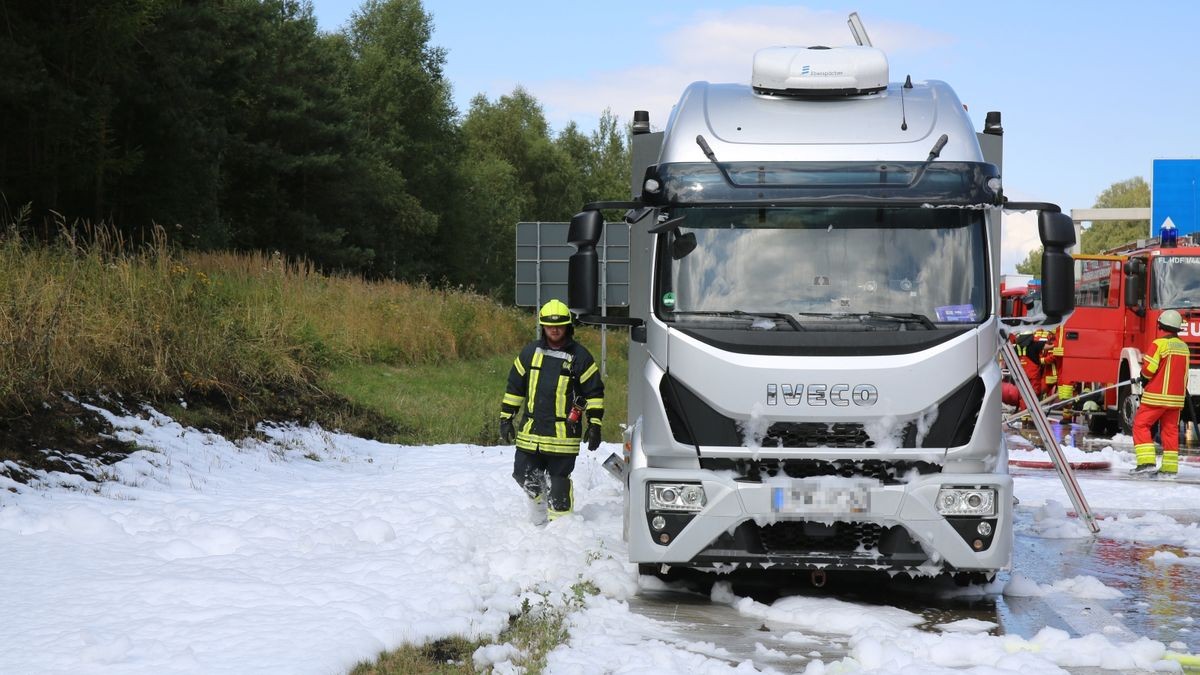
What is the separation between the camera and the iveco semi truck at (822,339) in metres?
7.18

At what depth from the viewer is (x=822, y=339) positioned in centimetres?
723

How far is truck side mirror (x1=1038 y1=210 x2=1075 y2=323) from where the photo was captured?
7516mm

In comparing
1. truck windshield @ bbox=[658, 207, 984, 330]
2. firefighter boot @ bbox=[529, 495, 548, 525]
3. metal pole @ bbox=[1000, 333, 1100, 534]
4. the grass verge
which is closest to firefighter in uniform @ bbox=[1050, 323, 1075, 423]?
metal pole @ bbox=[1000, 333, 1100, 534]

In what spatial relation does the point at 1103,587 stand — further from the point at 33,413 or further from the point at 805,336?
the point at 33,413

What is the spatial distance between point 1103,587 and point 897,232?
2472mm

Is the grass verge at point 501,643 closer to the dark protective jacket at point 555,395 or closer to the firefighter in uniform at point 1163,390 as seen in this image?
the dark protective jacket at point 555,395

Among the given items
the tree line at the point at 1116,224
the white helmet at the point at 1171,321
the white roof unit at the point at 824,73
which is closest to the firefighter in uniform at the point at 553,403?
the white roof unit at the point at 824,73

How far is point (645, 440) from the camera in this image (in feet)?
24.8

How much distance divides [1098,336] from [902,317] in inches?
622

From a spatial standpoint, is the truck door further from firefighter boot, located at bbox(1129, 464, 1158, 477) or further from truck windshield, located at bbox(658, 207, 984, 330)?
truck windshield, located at bbox(658, 207, 984, 330)

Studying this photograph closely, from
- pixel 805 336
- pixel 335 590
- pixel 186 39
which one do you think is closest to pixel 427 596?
pixel 335 590

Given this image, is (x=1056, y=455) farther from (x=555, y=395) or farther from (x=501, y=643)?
(x=501, y=643)

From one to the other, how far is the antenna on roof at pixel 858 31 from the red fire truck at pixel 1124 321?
11.5 m

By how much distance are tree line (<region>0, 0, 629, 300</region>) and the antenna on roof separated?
7.93 metres
